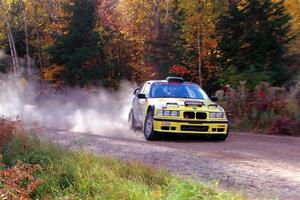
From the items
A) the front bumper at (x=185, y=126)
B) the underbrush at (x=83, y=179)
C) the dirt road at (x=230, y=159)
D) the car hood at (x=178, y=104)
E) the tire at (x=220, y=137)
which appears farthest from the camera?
the tire at (x=220, y=137)

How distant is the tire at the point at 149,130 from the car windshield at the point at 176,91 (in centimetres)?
111

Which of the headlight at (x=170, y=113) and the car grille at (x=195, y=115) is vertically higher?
the headlight at (x=170, y=113)

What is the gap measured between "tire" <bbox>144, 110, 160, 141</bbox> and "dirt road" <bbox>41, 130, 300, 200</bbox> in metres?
0.35

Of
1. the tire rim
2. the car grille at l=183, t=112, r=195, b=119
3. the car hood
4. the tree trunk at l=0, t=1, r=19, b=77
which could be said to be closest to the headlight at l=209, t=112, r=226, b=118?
the car hood

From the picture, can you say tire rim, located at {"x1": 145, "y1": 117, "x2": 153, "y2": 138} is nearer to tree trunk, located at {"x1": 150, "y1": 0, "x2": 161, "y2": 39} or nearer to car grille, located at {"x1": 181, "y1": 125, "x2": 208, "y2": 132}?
car grille, located at {"x1": 181, "y1": 125, "x2": 208, "y2": 132}

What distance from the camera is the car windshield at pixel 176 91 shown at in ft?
45.3

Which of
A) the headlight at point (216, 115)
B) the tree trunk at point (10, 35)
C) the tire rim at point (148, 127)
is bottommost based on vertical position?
the tire rim at point (148, 127)

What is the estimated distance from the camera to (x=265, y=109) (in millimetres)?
16672

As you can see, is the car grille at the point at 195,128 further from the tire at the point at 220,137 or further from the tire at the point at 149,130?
the tire at the point at 149,130

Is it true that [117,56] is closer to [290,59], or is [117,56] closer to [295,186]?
[290,59]

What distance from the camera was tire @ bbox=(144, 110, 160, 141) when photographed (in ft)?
40.9

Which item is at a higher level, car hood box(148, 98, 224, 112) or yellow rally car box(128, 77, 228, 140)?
car hood box(148, 98, 224, 112)

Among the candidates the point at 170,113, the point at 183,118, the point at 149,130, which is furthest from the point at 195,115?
the point at 149,130

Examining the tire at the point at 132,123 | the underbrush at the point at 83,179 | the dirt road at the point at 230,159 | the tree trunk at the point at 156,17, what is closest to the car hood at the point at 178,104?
the dirt road at the point at 230,159
